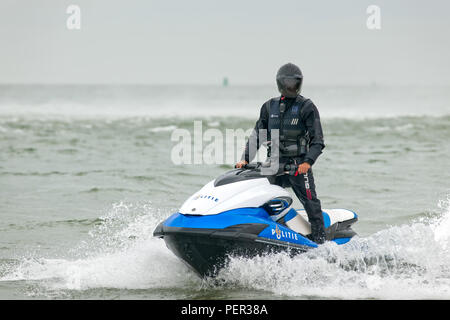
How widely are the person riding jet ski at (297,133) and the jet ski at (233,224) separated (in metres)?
0.16

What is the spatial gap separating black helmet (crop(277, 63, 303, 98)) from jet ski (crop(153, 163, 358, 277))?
64cm

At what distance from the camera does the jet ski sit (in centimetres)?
503

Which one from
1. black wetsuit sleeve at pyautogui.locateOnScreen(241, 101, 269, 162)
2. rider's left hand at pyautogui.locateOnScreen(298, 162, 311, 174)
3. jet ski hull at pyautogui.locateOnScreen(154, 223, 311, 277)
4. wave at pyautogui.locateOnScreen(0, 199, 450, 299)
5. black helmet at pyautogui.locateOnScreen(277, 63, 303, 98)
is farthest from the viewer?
black wetsuit sleeve at pyautogui.locateOnScreen(241, 101, 269, 162)

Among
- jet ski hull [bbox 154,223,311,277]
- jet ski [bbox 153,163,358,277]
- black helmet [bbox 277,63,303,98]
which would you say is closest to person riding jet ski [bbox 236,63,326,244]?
black helmet [bbox 277,63,303,98]

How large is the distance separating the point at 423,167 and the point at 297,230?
9.00 metres

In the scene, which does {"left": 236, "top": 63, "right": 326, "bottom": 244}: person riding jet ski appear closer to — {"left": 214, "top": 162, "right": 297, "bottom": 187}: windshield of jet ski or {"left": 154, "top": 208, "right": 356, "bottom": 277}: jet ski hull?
{"left": 214, "top": 162, "right": 297, "bottom": 187}: windshield of jet ski

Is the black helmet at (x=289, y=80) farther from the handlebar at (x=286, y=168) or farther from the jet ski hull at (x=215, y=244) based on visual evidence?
the jet ski hull at (x=215, y=244)

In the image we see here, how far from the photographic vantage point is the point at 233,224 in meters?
5.05

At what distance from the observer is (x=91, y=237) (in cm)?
771

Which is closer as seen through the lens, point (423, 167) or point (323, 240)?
point (323, 240)
